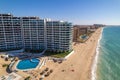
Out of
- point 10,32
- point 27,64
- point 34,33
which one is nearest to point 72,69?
point 27,64

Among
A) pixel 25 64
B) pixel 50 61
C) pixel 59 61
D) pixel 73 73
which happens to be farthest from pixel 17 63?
pixel 73 73

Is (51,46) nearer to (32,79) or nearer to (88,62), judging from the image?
(88,62)

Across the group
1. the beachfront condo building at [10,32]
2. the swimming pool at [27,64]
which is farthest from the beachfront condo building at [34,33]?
the swimming pool at [27,64]

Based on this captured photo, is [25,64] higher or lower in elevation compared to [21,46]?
lower

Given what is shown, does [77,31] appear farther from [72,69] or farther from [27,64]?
[27,64]

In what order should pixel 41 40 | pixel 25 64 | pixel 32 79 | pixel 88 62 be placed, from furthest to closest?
1. pixel 41 40
2. pixel 88 62
3. pixel 25 64
4. pixel 32 79

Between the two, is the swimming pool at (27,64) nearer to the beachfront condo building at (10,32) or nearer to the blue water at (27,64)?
the blue water at (27,64)

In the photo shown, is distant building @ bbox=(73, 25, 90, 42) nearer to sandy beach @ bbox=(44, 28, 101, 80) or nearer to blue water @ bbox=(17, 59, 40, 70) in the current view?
sandy beach @ bbox=(44, 28, 101, 80)
